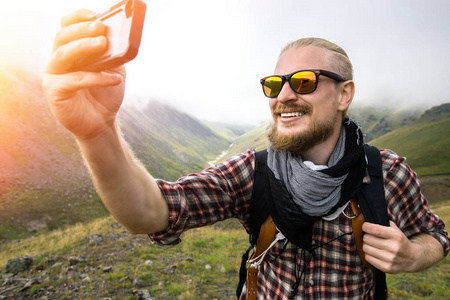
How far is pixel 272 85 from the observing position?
2578 millimetres

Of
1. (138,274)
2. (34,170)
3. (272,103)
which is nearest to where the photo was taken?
(272,103)

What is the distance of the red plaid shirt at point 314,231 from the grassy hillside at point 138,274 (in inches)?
190

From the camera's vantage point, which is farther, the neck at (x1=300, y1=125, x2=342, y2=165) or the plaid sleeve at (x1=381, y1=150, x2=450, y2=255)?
the neck at (x1=300, y1=125, x2=342, y2=165)

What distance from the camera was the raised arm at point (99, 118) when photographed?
3.72 feet

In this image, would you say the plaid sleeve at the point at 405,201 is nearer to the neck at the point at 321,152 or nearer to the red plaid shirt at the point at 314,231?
the red plaid shirt at the point at 314,231

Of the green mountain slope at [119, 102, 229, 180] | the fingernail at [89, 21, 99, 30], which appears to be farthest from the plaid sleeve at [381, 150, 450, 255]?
the green mountain slope at [119, 102, 229, 180]

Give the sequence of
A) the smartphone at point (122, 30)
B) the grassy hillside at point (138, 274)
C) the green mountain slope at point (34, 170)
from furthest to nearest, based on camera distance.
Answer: the green mountain slope at point (34, 170) < the grassy hillside at point (138, 274) < the smartphone at point (122, 30)

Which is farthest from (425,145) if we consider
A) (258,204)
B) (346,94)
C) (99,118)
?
(99,118)

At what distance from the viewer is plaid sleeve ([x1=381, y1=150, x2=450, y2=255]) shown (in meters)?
2.45

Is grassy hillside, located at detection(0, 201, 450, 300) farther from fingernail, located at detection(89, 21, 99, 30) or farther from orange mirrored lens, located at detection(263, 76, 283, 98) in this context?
fingernail, located at detection(89, 21, 99, 30)

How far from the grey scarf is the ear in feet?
2.74

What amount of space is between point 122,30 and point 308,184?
1.98 meters

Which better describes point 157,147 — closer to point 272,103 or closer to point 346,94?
point 272,103

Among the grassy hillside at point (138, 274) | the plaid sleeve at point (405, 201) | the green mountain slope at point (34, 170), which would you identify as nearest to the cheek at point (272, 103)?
the plaid sleeve at point (405, 201)
